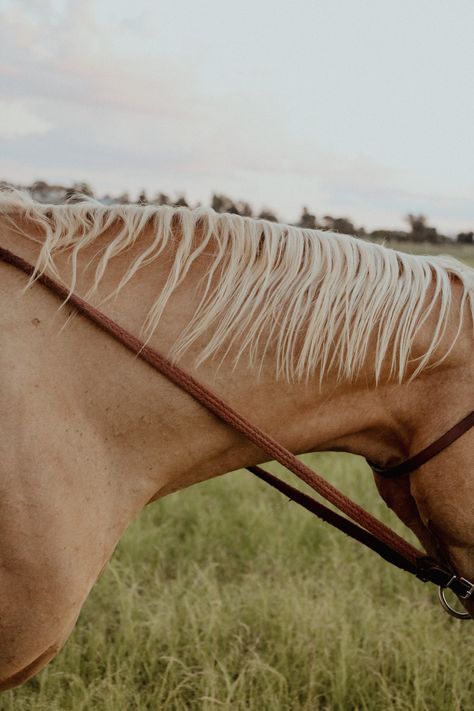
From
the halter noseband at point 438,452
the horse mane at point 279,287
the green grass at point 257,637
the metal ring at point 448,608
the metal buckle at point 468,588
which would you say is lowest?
the green grass at point 257,637

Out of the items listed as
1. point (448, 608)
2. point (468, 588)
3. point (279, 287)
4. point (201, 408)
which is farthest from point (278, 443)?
point (448, 608)

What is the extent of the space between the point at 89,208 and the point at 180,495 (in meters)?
3.49

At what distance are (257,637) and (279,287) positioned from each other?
209 cm

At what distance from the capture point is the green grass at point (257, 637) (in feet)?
8.89

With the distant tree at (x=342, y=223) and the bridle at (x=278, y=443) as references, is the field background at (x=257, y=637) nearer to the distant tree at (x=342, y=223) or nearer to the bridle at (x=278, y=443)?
the bridle at (x=278, y=443)

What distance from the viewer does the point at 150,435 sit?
1714 millimetres

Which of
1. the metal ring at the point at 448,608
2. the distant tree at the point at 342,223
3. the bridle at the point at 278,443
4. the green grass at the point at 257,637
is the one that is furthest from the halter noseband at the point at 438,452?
the distant tree at the point at 342,223

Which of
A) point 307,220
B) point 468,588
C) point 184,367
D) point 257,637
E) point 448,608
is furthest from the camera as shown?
point 257,637

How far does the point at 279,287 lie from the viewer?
1765 millimetres

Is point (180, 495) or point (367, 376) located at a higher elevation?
point (367, 376)

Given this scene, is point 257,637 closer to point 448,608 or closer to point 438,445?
point 448,608

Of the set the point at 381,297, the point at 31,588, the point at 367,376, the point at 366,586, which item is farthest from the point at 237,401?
the point at 366,586

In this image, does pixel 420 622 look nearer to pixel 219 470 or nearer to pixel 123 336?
pixel 219 470

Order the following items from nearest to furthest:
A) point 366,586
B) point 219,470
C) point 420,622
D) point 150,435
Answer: point 150,435, point 219,470, point 420,622, point 366,586
